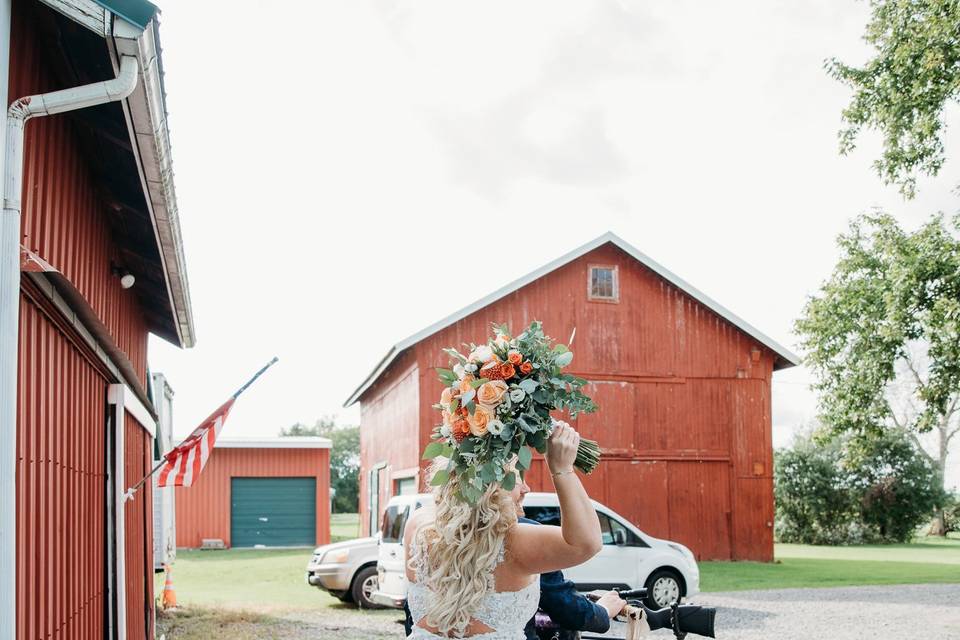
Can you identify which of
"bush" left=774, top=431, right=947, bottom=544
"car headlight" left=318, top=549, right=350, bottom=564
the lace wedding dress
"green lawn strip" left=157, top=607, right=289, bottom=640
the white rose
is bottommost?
"bush" left=774, top=431, right=947, bottom=544

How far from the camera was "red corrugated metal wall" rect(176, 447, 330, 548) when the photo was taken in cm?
3325

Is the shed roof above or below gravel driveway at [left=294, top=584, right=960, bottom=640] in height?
above

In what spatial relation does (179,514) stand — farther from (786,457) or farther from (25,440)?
(25,440)

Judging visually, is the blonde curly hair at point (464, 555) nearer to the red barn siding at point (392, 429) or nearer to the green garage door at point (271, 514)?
the red barn siding at point (392, 429)

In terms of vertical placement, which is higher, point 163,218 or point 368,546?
point 163,218

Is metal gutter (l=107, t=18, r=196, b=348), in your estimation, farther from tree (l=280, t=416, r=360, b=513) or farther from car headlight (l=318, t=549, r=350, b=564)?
tree (l=280, t=416, r=360, b=513)

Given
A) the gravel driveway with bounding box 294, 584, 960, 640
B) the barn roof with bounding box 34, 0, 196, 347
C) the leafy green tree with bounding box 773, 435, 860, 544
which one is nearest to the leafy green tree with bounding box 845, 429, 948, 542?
the leafy green tree with bounding box 773, 435, 860, 544

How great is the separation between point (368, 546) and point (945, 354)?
11.8 m

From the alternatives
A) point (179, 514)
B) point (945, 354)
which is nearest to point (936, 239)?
point (945, 354)

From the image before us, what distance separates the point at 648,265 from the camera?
25.0 meters

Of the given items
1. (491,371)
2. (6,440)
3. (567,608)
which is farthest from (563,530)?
(6,440)

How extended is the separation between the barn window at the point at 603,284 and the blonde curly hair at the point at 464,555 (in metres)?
21.3

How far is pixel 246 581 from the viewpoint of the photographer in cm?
2080

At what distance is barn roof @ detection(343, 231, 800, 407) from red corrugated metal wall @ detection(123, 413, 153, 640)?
1140 cm
